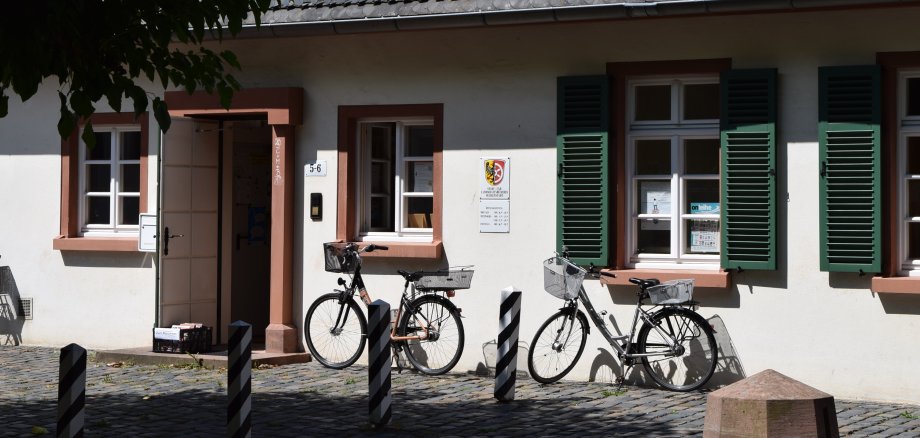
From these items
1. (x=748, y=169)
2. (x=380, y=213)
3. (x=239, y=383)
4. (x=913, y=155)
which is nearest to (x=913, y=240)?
(x=913, y=155)

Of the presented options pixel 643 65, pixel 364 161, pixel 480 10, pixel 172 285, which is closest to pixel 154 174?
pixel 172 285

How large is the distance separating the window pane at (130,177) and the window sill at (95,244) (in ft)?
1.76

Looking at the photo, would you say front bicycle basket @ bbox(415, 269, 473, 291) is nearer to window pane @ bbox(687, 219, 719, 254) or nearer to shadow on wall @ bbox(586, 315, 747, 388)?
shadow on wall @ bbox(586, 315, 747, 388)

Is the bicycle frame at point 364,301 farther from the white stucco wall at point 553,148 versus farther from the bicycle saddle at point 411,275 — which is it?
the white stucco wall at point 553,148

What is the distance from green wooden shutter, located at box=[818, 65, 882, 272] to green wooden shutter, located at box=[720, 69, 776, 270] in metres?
0.40

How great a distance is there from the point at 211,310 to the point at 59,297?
171 cm

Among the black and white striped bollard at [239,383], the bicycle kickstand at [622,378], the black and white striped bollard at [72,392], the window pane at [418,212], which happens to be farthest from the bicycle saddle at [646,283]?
the black and white striped bollard at [72,392]

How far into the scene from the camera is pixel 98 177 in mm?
14617

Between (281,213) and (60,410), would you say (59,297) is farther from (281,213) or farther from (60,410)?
(60,410)

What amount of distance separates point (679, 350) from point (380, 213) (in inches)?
135

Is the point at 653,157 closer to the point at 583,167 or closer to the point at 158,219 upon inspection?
the point at 583,167

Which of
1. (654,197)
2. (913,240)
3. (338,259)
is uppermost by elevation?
(654,197)

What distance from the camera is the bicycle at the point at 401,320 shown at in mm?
12031

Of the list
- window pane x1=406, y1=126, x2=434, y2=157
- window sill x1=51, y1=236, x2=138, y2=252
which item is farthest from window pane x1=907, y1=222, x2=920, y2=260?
window sill x1=51, y1=236, x2=138, y2=252
